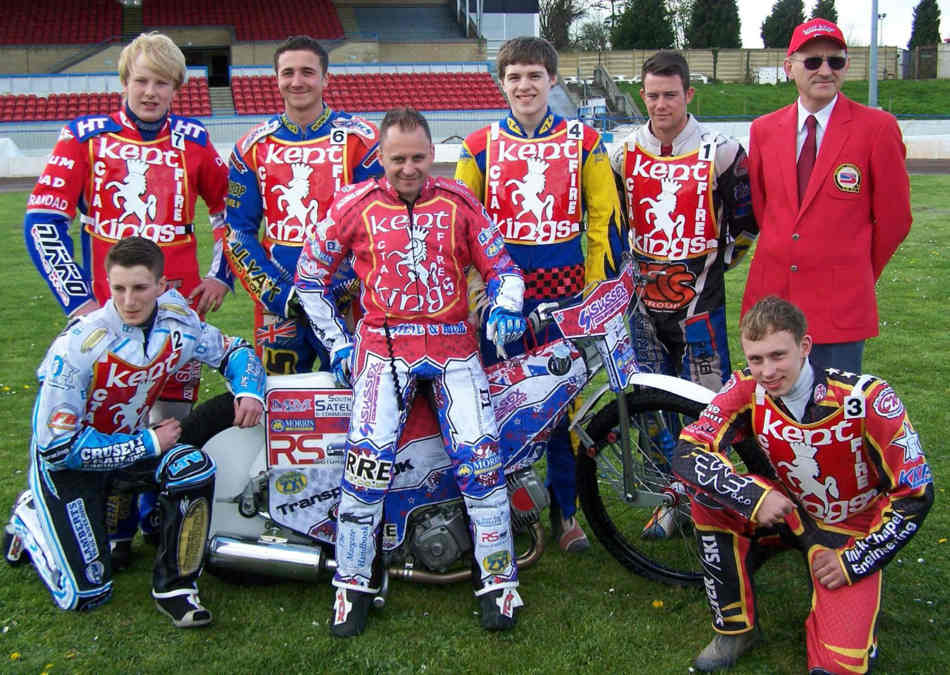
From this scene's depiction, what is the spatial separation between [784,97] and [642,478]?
3502cm

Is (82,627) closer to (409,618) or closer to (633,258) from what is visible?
(409,618)

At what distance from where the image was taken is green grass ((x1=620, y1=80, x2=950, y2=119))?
32.8 metres

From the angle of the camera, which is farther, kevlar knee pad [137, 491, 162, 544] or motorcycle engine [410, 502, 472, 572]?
kevlar knee pad [137, 491, 162, 544]

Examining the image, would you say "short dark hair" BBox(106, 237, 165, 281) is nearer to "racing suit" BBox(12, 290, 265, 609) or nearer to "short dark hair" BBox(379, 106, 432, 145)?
"racing suit" BBox(12, 290, 265, 609)

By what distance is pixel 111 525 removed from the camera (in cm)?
363

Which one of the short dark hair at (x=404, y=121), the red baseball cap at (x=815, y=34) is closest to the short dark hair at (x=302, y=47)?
the short dark hair at (x=404, y=121)

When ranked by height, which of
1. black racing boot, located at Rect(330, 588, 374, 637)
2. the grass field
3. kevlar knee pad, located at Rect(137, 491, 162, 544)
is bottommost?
the grass field

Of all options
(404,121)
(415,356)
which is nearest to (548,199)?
(404,121)

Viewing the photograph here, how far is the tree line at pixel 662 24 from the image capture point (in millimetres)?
45344

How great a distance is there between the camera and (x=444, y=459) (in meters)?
3.33

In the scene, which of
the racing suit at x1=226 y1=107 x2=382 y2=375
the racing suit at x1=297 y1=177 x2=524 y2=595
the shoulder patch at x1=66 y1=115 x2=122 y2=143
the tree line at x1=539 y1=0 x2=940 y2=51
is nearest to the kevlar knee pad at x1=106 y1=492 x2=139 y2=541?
the racing suit at x1=226 y1=107 x2=382 y2=375

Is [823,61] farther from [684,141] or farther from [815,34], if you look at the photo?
[684,141]

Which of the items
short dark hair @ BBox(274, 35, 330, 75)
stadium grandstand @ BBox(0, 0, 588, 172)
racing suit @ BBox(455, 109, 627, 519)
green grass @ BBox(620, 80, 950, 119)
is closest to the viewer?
racing suit @ BBox(455, 109, 627, 519)

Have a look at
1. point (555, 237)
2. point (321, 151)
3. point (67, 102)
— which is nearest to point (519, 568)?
point (555, 237)
